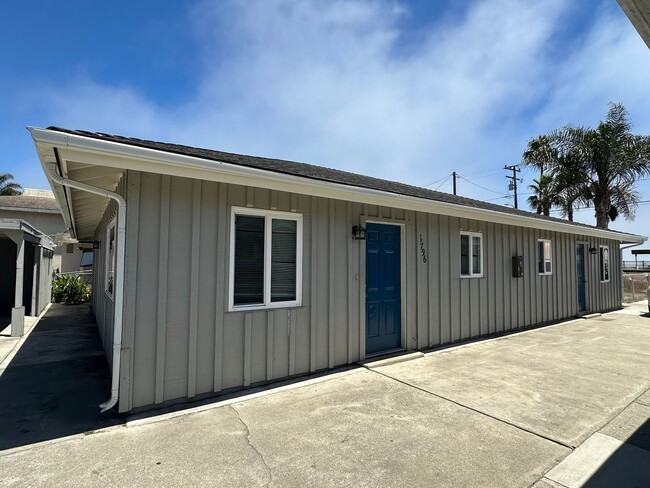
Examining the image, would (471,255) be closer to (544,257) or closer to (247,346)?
(544,257)

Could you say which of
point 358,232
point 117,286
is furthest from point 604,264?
point 117,286

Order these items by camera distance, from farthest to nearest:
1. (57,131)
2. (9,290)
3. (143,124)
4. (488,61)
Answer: (9,290) → (143,124) → (488,61) → (57,131)

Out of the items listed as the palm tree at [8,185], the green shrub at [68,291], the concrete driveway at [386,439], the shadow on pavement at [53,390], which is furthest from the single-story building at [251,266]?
the palm tree at [8,185]

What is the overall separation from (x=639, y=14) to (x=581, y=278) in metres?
10.7

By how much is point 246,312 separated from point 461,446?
253 cm

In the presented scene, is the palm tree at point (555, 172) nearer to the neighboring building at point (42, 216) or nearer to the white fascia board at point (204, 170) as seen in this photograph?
the white fascia board at point (204, 170)

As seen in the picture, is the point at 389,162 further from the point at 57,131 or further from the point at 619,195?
the point at 57,131

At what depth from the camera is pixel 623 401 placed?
3.78 m

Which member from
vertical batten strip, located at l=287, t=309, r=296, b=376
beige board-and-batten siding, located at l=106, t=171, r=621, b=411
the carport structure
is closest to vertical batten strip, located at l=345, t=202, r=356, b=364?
beige board-and-batten siding, located at l=106, t=171, r=621, b=411

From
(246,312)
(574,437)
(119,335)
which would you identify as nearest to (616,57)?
(574,437)

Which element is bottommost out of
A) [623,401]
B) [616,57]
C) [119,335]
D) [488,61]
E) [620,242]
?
[623,401]

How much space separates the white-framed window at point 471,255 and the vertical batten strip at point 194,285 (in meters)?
5.02

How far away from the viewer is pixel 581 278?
1037 cm

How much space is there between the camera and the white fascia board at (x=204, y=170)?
2865 millimetres
